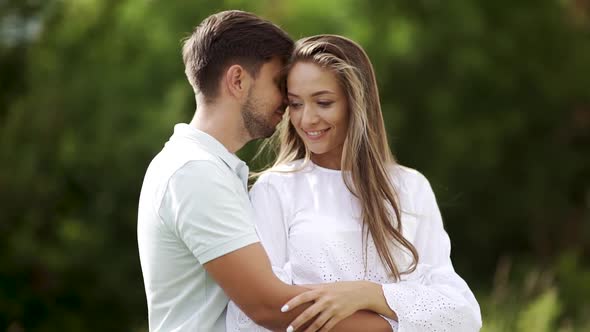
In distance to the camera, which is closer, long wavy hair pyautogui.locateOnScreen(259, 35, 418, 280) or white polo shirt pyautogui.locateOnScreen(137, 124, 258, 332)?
white polo shirt pyautogui.locateOnScreen(137, 124, 258, 332)

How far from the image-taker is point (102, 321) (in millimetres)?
8391

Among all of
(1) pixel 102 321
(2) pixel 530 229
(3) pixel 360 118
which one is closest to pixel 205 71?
(3) pixel 360 118

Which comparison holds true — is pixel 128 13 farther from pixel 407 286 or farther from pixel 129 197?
pixel 407 286

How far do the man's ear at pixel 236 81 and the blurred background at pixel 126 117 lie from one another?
3.91 meters

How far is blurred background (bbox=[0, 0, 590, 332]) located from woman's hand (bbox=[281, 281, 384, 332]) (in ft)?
13.4

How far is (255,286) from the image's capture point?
238cm

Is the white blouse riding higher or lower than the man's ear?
lower

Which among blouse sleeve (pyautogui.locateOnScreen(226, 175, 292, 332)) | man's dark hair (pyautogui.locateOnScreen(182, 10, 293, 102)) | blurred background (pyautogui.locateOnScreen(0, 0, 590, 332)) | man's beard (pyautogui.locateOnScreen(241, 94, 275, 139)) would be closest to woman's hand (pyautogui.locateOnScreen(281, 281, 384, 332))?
blouse sleeve (pyautogui.locateOnScreen(226, 175, 292, 332))

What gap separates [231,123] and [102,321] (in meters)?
6.09

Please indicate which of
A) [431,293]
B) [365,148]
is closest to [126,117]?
[365,148]

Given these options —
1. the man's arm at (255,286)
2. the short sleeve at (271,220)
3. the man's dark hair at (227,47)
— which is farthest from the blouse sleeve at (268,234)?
the man's dark hair at (227,47)

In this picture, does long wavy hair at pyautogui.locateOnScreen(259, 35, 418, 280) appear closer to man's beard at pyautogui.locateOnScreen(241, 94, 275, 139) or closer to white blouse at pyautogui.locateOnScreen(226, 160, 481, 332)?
white blouse at pyautogui.locateOnScreen(226, 160, 481, 332)

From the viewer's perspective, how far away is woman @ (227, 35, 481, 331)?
2.64m

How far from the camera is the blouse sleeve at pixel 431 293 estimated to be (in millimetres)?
2568
